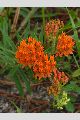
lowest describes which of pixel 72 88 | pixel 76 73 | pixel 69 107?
pixel 69 107

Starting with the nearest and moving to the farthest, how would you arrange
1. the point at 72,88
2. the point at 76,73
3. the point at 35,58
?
the point at 35,58 → the point at 72,88 → the point at 76,73

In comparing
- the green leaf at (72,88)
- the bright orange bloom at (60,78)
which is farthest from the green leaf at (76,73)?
the bright orange bloom at (60,78)

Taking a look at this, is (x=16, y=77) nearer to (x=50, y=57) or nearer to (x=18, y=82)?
(x=18, y=82)

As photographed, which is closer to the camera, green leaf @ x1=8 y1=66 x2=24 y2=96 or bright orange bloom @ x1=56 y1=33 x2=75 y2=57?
bright orange bloom @ x1=56 y1=33 x2=75 y2=57

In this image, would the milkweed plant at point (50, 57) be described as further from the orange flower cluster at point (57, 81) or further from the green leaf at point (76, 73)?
the green leaf at point (76, 73)

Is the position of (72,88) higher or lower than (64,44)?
lower

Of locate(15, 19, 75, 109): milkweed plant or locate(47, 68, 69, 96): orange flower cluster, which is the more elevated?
locate(15, 19, 75, 109): milkweed plant

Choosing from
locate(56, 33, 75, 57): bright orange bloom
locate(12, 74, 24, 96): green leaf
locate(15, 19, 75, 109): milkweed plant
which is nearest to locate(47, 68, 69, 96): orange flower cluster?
locate(15, 19, 75, 109): milkweed plant

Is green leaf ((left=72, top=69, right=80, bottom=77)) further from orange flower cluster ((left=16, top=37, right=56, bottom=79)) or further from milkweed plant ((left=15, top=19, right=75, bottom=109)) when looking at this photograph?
orange flower cluster ((left=16, top=37, right=56, bottom=79))

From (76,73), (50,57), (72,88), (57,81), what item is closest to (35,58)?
(50,57)
